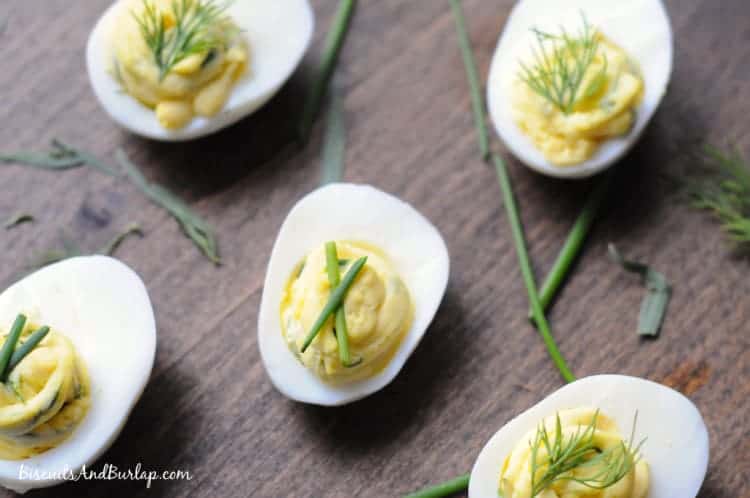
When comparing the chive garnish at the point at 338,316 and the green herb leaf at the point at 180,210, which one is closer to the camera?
the chive garnish at the point at 338,316

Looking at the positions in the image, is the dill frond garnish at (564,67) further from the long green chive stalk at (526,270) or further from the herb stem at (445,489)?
the herb stem at (445,489)

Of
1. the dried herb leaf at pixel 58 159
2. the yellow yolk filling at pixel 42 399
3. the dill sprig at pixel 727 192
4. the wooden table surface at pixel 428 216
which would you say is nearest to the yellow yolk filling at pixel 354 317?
the wooden table surface at pixel 428 216

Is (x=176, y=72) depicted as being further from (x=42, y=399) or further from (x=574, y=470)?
(x=574, y=470)

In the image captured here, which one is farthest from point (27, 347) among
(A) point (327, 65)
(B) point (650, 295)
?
(B) point (650, 295)

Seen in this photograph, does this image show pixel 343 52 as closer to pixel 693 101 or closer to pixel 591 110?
pixel 591 110

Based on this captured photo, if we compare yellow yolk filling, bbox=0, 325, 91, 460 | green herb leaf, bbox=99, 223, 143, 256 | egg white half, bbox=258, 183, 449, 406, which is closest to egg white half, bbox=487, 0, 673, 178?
egg white half, bbox=258, 183, 449, 406

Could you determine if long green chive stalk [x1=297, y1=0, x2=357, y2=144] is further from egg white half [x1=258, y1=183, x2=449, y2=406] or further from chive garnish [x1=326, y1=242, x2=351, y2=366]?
chive garnish [x1=326, y1=242, x2=351, y2=366]
